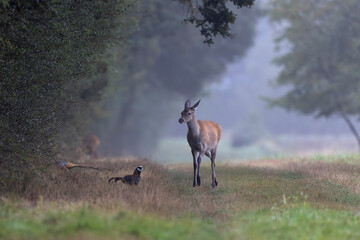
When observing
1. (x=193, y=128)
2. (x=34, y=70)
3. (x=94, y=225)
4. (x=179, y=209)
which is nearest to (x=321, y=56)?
(x=193, y=128)

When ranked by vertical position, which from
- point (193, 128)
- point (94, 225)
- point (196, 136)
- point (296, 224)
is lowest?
point (296, 224)

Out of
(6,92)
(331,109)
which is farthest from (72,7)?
(331,109)

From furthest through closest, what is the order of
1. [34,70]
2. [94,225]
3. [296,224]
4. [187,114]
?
[187,114] → [34,70] → [296,224] → [94,225]

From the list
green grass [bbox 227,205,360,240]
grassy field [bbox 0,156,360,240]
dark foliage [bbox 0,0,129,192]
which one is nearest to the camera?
grassy field [bbox 0,156,360,240]

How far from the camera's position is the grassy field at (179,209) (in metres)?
7.32

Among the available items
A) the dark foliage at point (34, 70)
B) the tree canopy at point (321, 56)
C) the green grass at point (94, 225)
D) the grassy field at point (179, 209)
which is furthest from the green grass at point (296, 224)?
the tree canopy at point (321, 56)

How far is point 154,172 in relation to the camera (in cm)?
1438

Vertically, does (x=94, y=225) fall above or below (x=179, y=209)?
below

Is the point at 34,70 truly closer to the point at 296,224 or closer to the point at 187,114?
the point at 187,114

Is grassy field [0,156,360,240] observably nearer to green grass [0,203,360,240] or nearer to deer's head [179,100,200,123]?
green grass [0,203,360,240]

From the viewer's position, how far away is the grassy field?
7324 millimetres

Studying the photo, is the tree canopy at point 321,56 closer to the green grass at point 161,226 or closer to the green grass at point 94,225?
the green grass at point 161,226

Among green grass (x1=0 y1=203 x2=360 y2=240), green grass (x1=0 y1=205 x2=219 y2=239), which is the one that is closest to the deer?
green grass (x1=0 y1=203 x2=360 y2=240)

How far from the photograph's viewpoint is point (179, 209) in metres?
9.24
